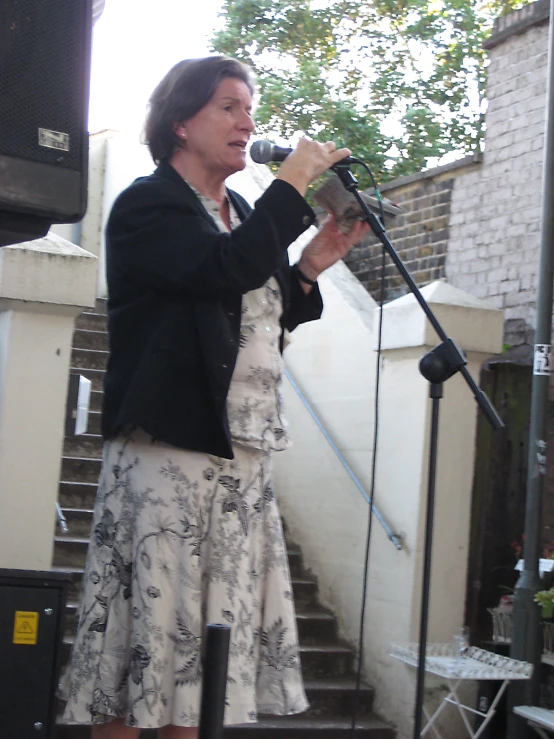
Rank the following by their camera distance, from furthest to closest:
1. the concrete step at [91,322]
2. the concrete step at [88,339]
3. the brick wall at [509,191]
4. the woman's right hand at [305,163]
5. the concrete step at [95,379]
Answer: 1. the concrete step at [91,322]
2. the concrete step at [88,339]
3. the concrete step at [95,379]
4. the brick wall at [509,191]
5. the woman's right hand at [305,163]

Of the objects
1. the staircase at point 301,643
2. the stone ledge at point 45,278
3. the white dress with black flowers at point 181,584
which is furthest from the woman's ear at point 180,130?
the staircase at point 301,643

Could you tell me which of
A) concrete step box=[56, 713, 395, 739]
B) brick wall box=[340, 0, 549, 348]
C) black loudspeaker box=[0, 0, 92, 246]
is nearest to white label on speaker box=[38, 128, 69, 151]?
black loudspeaker box=[0, 0, 92, 246]

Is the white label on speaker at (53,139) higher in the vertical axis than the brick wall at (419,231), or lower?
lower

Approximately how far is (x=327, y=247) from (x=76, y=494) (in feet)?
8.47

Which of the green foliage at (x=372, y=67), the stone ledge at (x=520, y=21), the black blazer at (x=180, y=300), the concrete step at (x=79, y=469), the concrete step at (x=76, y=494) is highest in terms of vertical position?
the green foliage at (x=372, y=67)

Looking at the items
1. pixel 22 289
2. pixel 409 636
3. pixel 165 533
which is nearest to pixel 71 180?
pixel 165 533

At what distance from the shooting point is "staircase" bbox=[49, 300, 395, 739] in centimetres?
360

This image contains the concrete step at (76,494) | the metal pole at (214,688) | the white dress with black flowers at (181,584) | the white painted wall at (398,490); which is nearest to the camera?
the metal pole at (214,688)

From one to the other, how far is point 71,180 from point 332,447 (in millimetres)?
3216

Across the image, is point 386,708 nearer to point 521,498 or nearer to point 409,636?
point 409,636

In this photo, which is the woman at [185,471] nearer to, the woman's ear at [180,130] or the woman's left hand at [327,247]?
the woman's ear at [180,130]

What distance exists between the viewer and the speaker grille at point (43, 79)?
4.41 ft

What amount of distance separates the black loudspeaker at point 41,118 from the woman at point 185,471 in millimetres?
418

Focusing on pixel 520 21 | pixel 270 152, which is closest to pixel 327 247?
pixel 270 152
